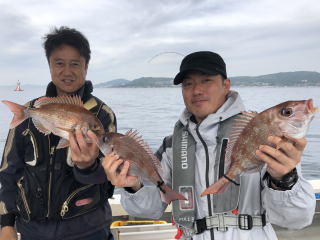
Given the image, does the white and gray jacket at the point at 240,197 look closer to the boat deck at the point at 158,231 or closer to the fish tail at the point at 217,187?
the fish tail at the point at 217,187

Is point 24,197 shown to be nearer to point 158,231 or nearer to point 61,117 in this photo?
point 61,117

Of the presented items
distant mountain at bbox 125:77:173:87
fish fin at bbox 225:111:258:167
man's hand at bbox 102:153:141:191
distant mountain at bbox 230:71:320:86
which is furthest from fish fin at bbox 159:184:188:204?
distant mountain at bbox 230:71:320:86

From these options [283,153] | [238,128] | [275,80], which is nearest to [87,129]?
[238,128]

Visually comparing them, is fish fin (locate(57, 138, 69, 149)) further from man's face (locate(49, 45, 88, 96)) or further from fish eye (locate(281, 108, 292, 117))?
fish eye (locate(281, 108, 292, 117))

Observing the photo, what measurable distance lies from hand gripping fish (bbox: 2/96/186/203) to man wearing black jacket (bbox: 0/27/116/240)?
232 mm

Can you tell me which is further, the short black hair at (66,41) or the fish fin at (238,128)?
the short black hair at (66,41)

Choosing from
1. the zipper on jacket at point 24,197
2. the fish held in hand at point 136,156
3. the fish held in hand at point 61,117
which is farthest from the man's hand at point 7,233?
the fish held in hand at point 136,156

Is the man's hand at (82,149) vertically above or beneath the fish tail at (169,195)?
above

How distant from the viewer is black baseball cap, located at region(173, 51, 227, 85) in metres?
2.43

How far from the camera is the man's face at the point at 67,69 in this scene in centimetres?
279

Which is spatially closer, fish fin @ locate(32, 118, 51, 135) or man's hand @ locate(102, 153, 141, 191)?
man's hand @ locate(102, 153, 141, 191)

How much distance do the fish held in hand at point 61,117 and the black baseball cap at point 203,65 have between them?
76 centimetres

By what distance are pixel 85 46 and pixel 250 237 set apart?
2.15 meters

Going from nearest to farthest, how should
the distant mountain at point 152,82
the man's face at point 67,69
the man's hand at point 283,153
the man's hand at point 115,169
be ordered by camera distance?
the man's hand at point 283,153 → the man's hand at point 115,169 → the man's face at point 67,69 → the distant mountain at point 152,82
